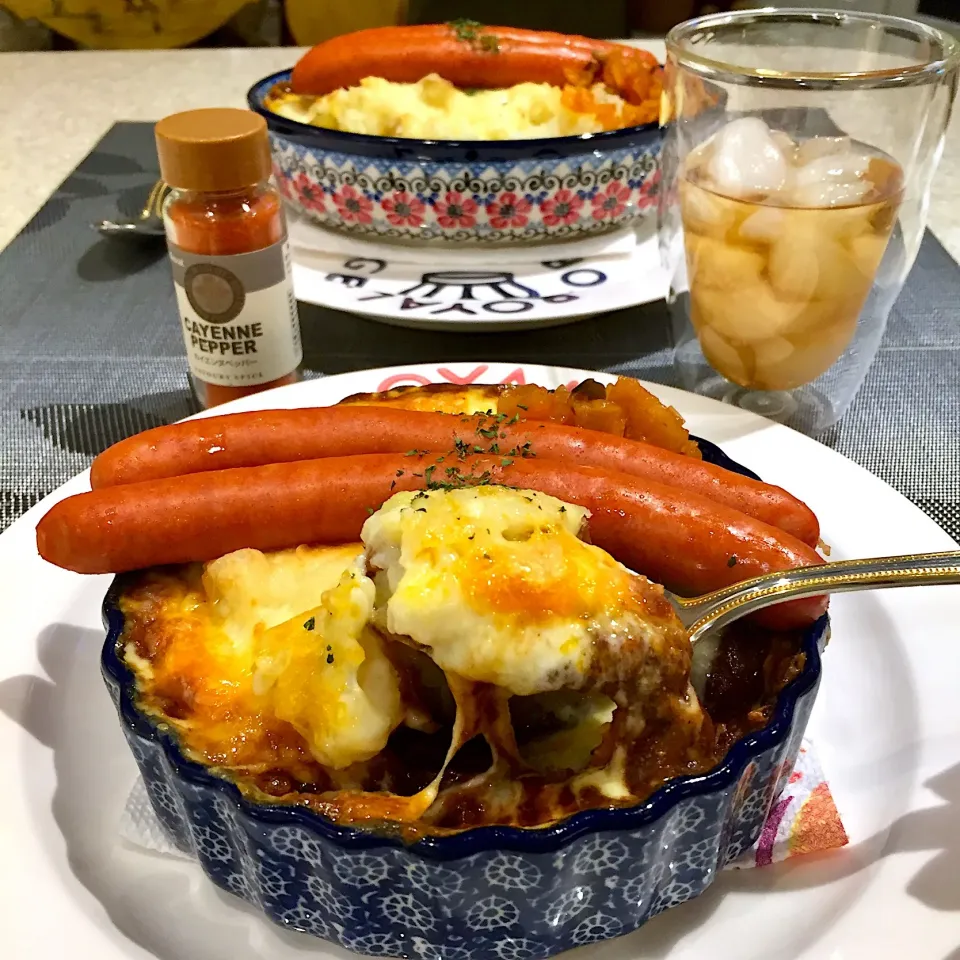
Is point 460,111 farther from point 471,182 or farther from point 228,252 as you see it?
point 228,252

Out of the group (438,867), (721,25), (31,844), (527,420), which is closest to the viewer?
(438,867)

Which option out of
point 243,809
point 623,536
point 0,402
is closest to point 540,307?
point 623,536

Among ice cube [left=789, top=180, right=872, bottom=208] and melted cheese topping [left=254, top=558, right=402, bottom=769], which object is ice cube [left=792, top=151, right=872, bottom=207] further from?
melted cheese topping [left=254, top=558, right=402, bottom=769]

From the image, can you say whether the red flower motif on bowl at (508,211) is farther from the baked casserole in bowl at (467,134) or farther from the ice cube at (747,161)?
the ice cube at (747,161)

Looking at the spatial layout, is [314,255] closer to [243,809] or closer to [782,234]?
[782,234]

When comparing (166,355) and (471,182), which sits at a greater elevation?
(471,182)

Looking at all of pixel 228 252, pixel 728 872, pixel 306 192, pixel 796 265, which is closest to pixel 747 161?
pixel 796 265
